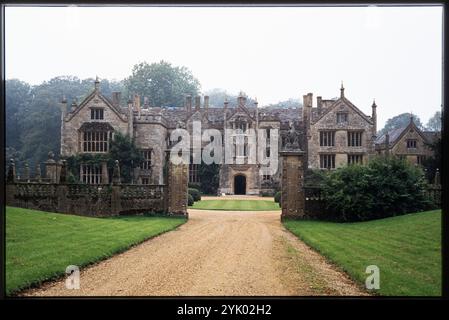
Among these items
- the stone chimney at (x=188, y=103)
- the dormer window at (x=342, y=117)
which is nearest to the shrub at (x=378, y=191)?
the dormer window at (x=342, y=117)

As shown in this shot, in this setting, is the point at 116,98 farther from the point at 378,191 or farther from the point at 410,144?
the point at 378,191

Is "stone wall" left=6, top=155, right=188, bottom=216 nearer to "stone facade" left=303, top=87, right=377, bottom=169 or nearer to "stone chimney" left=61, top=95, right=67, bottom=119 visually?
"stone chimney" left=61, top=95, right=67, bottom=119

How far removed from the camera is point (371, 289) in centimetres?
507

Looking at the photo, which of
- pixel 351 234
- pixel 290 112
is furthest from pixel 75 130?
pixel 351 234

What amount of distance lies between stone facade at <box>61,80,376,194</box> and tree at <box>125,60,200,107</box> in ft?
3.41

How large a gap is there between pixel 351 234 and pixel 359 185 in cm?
418

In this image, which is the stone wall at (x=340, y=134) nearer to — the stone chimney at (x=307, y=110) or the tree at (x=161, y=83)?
the stone chimney at (x=307, y=110)

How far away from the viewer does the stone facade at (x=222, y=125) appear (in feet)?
104

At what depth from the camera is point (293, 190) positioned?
15602 millimetres

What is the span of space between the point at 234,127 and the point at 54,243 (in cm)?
3208

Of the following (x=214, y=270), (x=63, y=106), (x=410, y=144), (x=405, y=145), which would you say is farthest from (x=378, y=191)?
(x=63, y=106)

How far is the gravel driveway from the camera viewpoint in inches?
203

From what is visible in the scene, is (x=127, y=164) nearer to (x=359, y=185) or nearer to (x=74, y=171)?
(x=74, y=171)

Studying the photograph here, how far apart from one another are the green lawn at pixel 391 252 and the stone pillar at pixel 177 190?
5.44 meters
